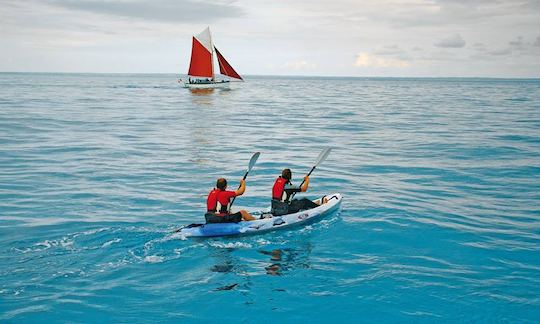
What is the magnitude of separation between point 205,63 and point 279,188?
89732 mm

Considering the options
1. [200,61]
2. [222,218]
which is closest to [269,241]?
[222,218]

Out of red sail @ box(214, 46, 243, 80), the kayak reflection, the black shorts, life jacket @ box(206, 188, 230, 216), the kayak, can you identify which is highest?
red sail @ box(214, 46, 243, 80)

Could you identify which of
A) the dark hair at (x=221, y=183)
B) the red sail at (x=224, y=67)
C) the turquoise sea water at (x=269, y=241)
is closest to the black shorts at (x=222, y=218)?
the turquoise sea water at (x=269, y=241)

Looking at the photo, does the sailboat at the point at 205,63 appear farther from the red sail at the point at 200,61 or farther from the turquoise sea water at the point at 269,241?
the turquoise sea water at the point at 269,241

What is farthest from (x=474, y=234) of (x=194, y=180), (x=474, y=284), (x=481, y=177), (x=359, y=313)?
(x=194, y=180)

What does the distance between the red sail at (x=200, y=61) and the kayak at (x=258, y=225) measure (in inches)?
3237

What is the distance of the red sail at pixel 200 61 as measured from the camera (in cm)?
9725

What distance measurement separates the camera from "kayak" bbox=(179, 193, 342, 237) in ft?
52.0

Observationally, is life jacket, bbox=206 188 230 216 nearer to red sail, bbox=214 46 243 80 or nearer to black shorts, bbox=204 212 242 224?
black shorts, bbox=204 212 242 224

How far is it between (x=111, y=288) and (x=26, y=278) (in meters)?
2.27

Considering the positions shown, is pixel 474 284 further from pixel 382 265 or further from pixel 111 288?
pixel 111 288

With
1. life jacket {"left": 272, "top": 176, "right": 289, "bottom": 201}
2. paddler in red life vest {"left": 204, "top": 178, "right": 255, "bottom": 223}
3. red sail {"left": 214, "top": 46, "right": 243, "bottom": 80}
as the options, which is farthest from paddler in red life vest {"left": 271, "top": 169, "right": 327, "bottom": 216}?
red sail {"left": 214, "top": 46, "right": 243, "bottom": 80}

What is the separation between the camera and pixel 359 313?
11891 mm

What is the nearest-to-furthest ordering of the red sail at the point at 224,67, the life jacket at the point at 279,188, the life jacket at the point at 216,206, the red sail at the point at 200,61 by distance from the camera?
the life jacket at the point at 216,206 → the life jacket at the point at 279,188 → the red sail at the point at 200,61 → the red sail at the point at 224,67
